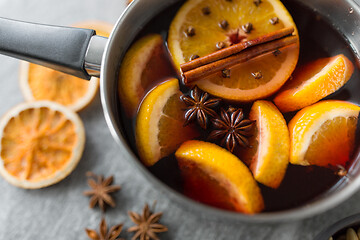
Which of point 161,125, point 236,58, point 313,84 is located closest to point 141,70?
point 161,125

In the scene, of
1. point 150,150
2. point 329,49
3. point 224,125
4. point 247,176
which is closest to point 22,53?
point 150,150

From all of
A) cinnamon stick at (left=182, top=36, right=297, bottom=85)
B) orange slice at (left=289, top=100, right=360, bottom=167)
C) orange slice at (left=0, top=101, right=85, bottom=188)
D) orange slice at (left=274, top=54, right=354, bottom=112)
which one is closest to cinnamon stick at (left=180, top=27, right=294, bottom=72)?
cinnamon stick at (left=182, top=36, right=297, bottom=85)

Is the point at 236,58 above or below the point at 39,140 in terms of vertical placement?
above

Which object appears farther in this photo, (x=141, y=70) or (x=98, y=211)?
(x=98, y=211)

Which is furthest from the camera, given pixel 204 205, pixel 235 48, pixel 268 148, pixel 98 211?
pixel 98 211

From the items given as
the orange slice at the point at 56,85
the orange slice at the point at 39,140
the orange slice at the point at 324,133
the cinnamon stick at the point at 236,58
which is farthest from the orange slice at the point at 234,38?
the orange slice at the point at 39,140

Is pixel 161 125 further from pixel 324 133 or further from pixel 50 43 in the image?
pixel 324 133
